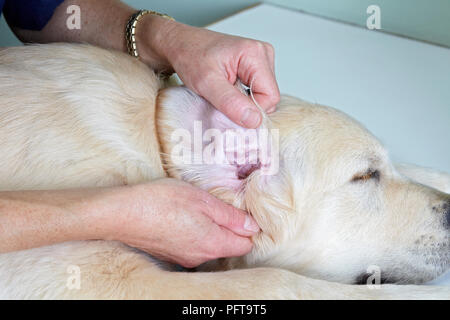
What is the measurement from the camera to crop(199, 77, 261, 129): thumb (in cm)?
100

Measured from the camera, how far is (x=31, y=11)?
138cm

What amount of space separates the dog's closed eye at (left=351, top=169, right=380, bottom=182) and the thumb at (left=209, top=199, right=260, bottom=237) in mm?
240

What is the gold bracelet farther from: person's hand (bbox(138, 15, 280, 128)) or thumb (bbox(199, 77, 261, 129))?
thumb (bbox(199, 77, 261, 129))

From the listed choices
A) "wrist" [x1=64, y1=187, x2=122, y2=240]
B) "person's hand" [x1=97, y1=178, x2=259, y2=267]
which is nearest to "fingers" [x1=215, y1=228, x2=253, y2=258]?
"person's hand" [x1=97, y1=178, x2=259, y2=267]

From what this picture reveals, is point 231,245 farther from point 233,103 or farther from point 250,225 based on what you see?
point 233,103

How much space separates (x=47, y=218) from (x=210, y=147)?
0.33 metres

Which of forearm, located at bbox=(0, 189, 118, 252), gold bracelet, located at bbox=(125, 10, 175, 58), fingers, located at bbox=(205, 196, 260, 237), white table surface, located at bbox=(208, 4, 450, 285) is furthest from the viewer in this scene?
white table surface, located at bbox=(208, 4, 450, 285)

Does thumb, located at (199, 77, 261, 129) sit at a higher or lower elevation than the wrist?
higher

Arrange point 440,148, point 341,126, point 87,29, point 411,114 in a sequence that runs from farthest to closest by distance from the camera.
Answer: point 411,114 < point 440,148 < point 87,29 < point 341,126

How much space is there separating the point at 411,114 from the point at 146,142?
1.02m

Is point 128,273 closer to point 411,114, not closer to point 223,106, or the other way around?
point 223,106
